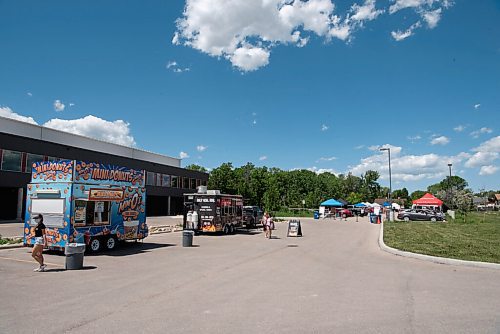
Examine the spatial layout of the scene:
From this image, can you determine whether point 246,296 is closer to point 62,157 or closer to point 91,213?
point 91,213

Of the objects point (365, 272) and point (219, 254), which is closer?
point (365, 272)

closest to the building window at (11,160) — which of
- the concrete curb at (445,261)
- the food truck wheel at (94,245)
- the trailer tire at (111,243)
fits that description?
the trailer tire at (111,243)

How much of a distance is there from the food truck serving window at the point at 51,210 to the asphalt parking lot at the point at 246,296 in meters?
1.33

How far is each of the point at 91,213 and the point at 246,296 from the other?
9.49m

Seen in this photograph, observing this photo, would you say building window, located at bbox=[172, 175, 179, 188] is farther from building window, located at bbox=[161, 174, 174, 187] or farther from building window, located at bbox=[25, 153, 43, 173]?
building window, located at bbox=[25, 153, 43, 173]

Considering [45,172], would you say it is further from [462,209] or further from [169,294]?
[462,209]

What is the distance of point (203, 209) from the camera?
1008 inches

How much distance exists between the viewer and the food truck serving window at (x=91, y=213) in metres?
14.9

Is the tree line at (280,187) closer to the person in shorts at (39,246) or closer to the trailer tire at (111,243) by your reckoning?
the trailer tire at (111,243)

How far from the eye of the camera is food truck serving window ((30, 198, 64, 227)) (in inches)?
576

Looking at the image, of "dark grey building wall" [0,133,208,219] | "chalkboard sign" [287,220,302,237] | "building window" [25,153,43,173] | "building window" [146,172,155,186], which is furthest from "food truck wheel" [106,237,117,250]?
"building window" [146,172,155,186]

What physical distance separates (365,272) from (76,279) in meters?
8.30

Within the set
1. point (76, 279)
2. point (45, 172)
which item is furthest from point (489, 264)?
point (45, 172)

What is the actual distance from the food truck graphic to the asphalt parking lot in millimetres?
1172
